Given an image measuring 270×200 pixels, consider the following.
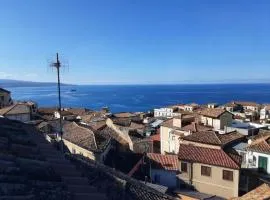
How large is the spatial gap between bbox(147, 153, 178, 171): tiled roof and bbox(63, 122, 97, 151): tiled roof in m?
5.81

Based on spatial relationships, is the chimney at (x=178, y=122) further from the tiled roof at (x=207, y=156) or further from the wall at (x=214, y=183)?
the wall at (x=214, y=183)

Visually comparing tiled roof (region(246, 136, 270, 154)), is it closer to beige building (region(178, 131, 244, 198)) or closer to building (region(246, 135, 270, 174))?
building (region(246, 135, 270, 174))

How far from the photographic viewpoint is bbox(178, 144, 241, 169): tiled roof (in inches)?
1119

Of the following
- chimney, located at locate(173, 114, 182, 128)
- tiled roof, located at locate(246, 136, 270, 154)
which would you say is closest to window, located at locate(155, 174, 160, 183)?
tiled roof, located at locate(246, 136, 270, 154)

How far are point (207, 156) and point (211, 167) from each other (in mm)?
1119

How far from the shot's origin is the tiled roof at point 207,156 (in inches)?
1119

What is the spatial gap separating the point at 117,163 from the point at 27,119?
24379 millimetres

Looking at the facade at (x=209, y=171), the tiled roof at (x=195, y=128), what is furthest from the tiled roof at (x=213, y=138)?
the tiled roof at (x=195, y=128)

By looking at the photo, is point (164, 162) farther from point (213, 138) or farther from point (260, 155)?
point (260, 155)

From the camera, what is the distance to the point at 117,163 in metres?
34.8

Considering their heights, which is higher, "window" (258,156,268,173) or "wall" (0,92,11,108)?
"wall" (0,92,11,108)

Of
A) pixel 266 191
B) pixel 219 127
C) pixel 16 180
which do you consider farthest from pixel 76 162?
pixel 219 127

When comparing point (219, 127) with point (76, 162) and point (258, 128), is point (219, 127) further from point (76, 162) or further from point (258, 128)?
point (76, 162)

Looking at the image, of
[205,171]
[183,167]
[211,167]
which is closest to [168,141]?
[183,167]
